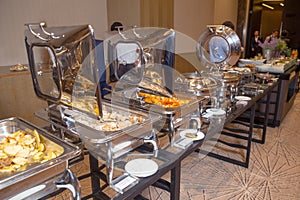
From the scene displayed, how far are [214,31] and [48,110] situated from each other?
118 centimetres

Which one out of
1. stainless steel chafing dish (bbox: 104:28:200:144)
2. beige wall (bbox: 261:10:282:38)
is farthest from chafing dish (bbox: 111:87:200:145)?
beige wall (bbox: 261:10:282:38)

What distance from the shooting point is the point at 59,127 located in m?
1.10

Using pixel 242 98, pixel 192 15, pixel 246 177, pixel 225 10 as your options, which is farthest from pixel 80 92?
pixel 225 10

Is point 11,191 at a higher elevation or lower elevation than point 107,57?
lower

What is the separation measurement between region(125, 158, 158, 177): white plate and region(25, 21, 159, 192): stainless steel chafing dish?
0.06 meters

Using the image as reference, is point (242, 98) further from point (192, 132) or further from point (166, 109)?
point (166, 109)

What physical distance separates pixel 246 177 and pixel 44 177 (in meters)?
1.79

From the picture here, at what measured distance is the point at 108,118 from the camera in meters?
1.09

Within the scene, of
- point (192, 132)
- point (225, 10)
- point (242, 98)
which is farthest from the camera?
point (225, 10)

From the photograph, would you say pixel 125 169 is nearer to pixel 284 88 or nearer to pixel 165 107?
pixel 165 107

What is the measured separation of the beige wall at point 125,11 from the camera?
3.47 meters

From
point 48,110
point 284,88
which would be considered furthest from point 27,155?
point 284,88

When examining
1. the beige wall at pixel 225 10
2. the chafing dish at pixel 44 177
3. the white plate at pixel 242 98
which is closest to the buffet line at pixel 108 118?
the chafing dish at pixel 44 177

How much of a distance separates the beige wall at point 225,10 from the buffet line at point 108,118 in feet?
13.2
